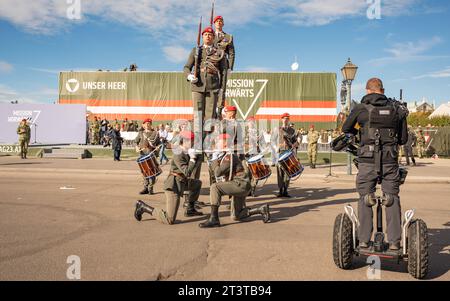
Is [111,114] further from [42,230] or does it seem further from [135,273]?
[135,273]

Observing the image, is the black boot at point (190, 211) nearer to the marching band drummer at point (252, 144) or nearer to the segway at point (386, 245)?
the marching band drummer at point (252, 144)

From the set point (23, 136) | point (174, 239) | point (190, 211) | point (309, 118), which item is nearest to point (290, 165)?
point (190, 211)

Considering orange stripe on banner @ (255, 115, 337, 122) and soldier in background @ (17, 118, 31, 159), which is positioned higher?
orange stripe on banner @ (255, 115, 337, 122)

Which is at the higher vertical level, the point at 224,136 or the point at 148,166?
the point at 224,136

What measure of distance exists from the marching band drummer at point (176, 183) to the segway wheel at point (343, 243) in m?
2.84

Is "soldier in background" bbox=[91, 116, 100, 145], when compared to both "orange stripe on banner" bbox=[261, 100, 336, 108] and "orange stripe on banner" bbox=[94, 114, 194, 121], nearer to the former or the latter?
"orange stripe on banner" bbox=[94, 114, 194, 121]

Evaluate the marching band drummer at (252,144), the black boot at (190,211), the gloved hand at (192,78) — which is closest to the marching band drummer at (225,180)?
the marching band drummer at (252,144)

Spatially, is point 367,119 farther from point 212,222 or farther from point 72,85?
point 72,85

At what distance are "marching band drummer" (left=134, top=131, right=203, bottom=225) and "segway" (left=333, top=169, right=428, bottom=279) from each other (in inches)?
113

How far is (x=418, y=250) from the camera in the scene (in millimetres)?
3850

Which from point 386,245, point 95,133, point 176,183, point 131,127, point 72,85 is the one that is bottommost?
point 386,245

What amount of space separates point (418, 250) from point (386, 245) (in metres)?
0.33

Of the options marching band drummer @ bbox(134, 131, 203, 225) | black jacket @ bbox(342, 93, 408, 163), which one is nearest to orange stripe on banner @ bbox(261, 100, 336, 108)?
marching band drummer @ bbox(134, 131, 203, 225)

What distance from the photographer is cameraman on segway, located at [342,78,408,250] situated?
412 cm
